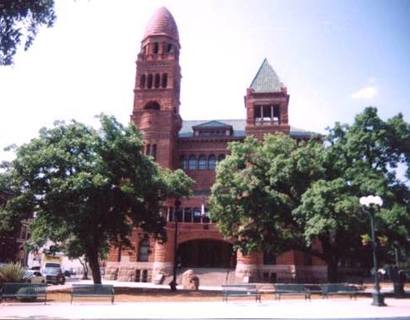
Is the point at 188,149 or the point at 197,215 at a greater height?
the point at 188,149

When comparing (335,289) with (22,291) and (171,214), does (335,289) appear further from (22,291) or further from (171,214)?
(171,214)

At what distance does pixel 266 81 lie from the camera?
53219 mm

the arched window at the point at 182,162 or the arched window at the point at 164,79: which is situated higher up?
the arched window at the point at 164,79

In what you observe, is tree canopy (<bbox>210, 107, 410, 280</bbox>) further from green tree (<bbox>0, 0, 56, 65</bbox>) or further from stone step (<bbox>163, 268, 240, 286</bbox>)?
green tree (<bbox>0, 0, 56, 65</bbox>)

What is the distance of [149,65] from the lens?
5294 cm

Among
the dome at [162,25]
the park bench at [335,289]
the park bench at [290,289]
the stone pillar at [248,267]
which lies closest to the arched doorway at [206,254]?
the stone pillar at [248,267]

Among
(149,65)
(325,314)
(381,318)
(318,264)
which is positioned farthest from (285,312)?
(149,65)

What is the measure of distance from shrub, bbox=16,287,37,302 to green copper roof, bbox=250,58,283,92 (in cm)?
3927

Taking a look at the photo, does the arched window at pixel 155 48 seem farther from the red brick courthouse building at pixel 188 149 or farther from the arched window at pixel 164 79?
the arched window at pixel 164 79

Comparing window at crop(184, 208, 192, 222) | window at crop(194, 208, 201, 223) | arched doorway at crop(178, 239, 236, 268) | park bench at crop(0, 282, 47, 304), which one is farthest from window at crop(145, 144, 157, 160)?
park bench at crop(0, 282, 47, 304)

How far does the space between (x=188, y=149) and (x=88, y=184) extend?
2675 centimetres

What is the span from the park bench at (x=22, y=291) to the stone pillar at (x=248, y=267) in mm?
26854

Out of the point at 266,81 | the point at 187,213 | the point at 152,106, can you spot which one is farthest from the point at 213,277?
the point at 266,81

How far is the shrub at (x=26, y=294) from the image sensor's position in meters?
18.0
